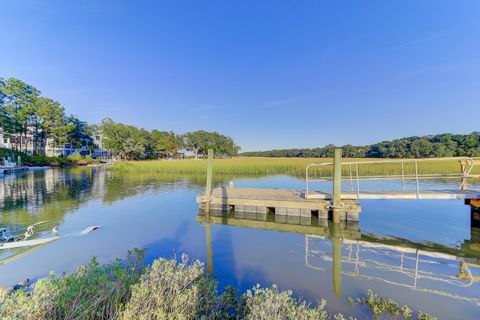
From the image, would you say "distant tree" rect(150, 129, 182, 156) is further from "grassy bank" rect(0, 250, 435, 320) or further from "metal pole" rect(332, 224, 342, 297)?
"grassy bank" rect(0, 250, 435, 320)

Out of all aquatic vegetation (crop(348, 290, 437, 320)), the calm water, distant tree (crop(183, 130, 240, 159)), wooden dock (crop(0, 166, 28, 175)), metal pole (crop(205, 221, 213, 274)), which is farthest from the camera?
distant tree (crop(183, 130, 240, 159))

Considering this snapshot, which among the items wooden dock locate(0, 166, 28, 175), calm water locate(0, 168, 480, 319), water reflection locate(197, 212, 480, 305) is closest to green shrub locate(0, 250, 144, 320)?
calm water locate(0, 168, 480, 319)

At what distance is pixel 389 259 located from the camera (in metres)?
6.28

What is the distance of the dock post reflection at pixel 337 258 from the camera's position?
16.2 feet

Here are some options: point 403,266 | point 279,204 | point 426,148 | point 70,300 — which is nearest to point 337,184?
point 279,204

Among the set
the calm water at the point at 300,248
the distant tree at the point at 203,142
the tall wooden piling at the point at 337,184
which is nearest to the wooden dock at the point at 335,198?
the tall wooden piling at the point at 337,184

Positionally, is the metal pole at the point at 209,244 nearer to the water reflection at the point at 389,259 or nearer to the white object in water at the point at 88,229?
the water reflection at the point at 389,259

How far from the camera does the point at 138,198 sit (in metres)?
15.1

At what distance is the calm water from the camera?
16.1 ft

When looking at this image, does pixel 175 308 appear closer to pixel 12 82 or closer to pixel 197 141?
pixel 12 82

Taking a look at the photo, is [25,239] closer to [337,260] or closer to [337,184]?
[337,260]

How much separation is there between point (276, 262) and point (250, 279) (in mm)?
1166

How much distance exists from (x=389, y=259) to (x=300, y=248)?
2.39 m

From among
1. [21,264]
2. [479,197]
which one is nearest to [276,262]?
[21,264]
